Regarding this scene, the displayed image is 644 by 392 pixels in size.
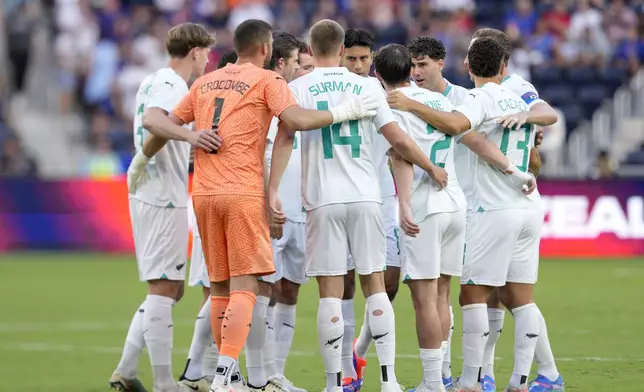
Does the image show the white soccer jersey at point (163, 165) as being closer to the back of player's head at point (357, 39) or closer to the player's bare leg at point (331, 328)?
the back of player's head at point (357, 39)

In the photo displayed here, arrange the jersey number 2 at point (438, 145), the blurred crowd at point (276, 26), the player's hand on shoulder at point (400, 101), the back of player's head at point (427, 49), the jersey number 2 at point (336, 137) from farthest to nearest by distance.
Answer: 1. the blurred crowd at point (276, 26)
2. the back of player's head at point (427, 49)
3. the jersey number 2 at point (438, 145)
4. the player's hand on shoulder at point (400, 101)
5. the jersey number 2 at point (336, 137)


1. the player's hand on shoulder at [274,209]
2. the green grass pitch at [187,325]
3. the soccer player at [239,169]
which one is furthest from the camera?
the green grass pitch at [187,325]

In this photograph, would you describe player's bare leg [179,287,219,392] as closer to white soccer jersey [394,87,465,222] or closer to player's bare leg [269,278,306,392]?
player's bare leg [269,278,306,392]

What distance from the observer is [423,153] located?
8531mm

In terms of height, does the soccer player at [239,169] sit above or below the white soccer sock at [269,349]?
above

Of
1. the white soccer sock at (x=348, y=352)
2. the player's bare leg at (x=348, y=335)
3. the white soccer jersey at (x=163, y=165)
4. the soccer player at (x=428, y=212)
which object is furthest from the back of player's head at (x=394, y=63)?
the white soccer sock at (x=348, y=352)

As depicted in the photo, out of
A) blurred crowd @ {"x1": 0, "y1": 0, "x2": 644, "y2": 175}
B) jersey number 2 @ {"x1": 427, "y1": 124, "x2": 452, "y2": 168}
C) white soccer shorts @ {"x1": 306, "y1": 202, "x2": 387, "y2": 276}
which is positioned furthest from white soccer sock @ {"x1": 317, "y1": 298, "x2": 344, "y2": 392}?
blurred crowd @ {"x1": 0, "y1": 0, "x2": 644, "y2": 175}

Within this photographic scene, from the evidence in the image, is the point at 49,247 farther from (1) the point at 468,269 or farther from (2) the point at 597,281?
(1) the point at 468,269

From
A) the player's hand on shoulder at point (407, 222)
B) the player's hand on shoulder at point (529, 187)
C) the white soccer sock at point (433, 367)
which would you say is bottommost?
the white soccer sock at point (433, 367)

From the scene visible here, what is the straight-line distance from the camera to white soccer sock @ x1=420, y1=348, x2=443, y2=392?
846cm

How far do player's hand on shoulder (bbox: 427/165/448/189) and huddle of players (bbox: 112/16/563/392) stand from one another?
13mm

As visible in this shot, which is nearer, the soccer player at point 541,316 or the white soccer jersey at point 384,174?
the soccer player at point 541,316

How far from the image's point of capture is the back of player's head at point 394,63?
8.68m

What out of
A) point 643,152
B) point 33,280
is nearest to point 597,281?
point 643,152
